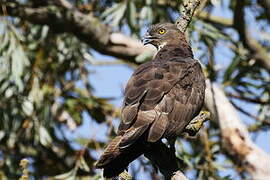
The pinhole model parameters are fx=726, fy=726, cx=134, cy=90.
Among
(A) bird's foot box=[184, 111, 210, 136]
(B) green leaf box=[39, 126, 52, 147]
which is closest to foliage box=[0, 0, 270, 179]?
(B) green leaf box=[39, 126, 52, 147]

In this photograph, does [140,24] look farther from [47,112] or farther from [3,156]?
[3,156]

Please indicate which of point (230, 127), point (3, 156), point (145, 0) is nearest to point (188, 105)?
point (230, 127)

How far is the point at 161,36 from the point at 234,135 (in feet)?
5.71

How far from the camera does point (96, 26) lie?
9.25 meters

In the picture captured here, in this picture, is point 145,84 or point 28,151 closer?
point 145,84

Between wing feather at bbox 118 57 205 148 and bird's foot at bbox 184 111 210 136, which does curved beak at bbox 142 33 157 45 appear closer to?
wing feather at bbox 118 57 205 148

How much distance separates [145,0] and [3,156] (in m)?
2.68

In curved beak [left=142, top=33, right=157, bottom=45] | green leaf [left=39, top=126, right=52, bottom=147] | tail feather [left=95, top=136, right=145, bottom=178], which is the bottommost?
green leaf [left=39, top=126, right=52, bottom=147]

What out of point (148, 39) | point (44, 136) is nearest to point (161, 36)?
point (148, 39)

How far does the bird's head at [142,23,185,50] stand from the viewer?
7.35 m

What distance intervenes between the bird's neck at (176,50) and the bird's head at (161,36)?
0.18ft

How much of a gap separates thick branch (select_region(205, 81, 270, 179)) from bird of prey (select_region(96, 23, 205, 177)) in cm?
157

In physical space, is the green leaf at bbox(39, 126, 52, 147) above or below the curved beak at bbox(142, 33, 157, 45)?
below

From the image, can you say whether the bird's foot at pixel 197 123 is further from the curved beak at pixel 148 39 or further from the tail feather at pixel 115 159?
the curved beak at pixel 148 39
